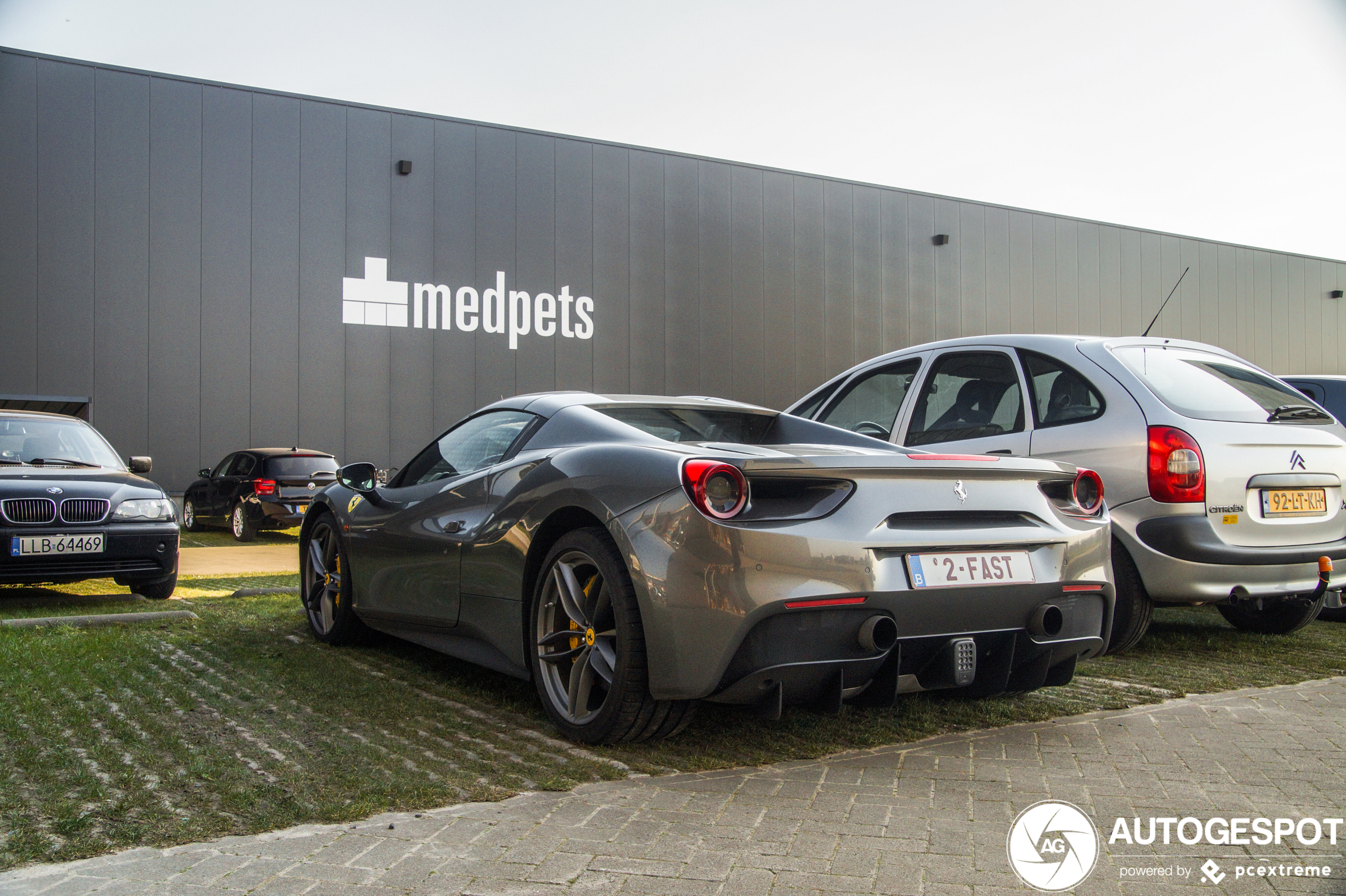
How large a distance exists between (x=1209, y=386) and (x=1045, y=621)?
2469mm

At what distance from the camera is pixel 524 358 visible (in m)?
18.2

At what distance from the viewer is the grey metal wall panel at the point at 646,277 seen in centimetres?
1914

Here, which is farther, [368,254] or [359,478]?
[368,254]

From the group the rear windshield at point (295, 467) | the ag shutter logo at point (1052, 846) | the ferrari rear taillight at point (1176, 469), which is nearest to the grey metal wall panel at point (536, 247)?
the rear windshield at point (295, 467)

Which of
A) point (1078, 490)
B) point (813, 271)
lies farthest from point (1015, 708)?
point (813, 271)

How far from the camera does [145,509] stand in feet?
23.3

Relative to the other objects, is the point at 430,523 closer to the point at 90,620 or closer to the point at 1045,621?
the point at 1045,621

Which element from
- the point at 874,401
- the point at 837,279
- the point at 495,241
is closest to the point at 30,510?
the point at 874,401

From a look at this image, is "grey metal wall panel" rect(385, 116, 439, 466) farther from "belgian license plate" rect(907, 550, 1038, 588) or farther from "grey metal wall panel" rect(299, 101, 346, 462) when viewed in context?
"belgian license plate" rect(907, 550, 1038, 588)

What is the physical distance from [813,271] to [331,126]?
31.6 ft

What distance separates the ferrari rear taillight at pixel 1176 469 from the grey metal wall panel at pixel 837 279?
1649 cm

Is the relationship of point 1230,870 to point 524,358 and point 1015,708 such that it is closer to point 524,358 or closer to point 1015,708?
point 1015,708

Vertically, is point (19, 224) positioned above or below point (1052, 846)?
above

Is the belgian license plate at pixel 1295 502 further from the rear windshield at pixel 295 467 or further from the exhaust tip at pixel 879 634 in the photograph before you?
the rear windshield at pixel 295 467
